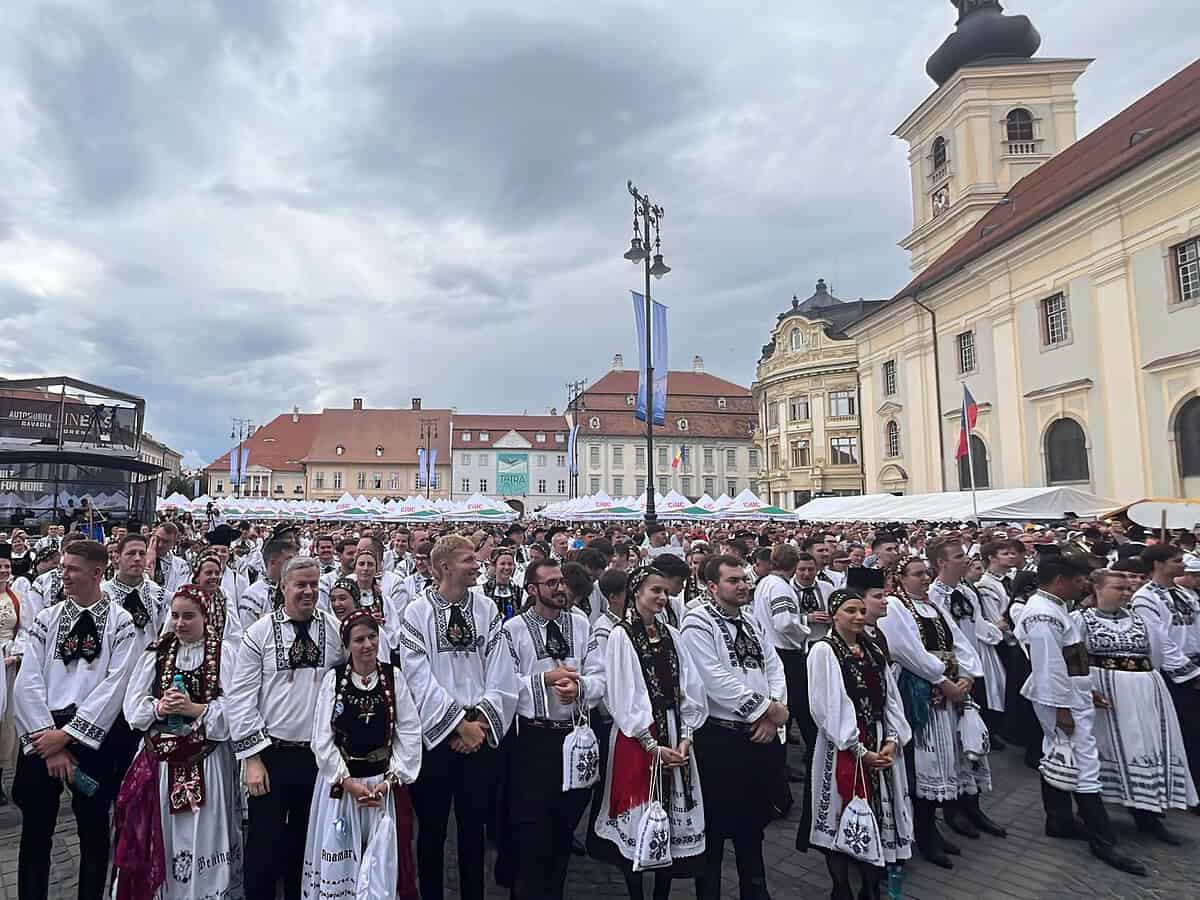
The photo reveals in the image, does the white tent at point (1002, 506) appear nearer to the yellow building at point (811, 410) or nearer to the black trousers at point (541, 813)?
the black trousers at point (541, 813)

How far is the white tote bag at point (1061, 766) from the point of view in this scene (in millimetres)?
5078

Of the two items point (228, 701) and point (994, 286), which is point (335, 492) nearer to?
point (994, 286)

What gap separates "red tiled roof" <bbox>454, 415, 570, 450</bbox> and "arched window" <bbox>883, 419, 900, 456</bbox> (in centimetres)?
4389

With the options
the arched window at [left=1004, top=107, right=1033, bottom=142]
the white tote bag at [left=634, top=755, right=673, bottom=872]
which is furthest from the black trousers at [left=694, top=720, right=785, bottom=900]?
the arched window at [left=1004, top=107, right=1033, bottom=142]

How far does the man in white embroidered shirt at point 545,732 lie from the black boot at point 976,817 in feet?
10.1

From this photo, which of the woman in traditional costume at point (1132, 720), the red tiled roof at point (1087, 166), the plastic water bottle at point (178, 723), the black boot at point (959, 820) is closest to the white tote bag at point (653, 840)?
the plastic water bottle at point (178, 723)

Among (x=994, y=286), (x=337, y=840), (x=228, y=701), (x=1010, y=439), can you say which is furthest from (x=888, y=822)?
(x=994, y=286)

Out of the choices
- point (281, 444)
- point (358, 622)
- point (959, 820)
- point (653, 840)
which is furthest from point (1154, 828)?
point (281, 444)

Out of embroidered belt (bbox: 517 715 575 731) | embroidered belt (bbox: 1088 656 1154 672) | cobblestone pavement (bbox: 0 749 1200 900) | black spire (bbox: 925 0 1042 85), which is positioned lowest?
cobblestone pavement (bbox: 0 749 1200 900)

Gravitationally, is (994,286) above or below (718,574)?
above

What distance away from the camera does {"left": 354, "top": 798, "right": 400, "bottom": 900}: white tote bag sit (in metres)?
3.35

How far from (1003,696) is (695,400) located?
7103 centimetres

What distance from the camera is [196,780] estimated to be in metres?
3.70

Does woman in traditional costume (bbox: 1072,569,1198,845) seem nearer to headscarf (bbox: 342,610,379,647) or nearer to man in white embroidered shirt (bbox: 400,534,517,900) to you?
man in white embroidered shirt (bbox: 400,534,517,900)
